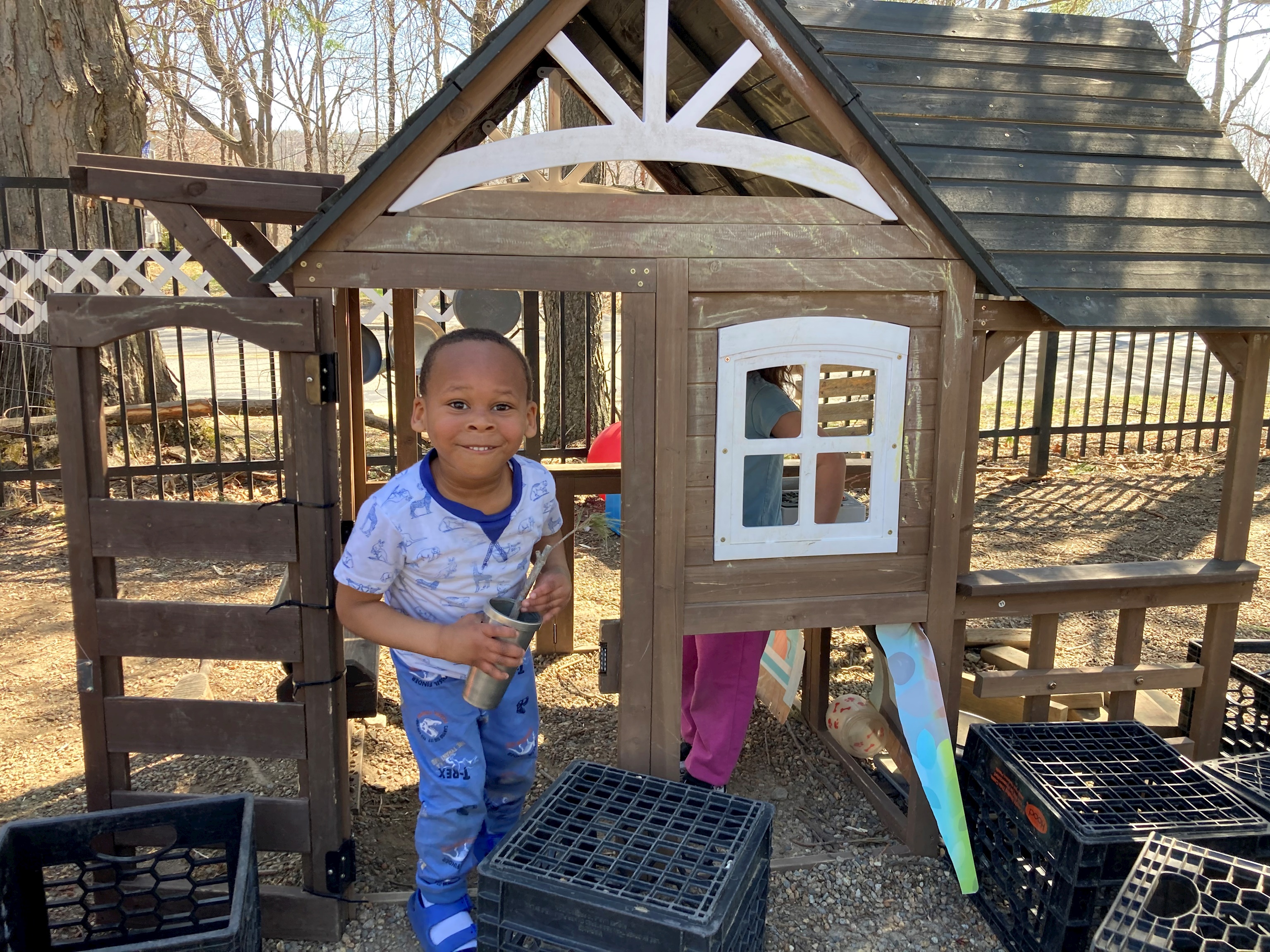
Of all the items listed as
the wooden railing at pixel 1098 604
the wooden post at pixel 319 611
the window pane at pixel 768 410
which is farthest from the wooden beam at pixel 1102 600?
the wooden post at pixel 319 611

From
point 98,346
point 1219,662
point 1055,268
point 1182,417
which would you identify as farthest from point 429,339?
point 1182,417

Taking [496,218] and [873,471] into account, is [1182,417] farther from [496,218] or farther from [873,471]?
[496,218]

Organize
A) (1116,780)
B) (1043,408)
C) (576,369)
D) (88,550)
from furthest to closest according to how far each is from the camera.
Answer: (1043,408) < (576,369) < (1116,780) < (88,550)

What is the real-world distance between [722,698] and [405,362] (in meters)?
2.03

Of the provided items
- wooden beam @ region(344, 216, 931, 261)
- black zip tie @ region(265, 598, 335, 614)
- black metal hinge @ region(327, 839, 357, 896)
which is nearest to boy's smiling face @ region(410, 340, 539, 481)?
wooden beam @ region(344, 216, 931, 261)

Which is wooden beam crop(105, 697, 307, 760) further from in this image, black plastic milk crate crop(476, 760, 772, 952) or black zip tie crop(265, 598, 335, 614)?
black plastic milk crate crop(476, 760, 772, 952)

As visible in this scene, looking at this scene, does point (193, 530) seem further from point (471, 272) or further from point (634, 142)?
point (634, 142)

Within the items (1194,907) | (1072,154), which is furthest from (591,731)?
(1072,154)

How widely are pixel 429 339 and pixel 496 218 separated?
468 cm

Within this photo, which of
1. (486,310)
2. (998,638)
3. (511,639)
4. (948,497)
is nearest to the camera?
(511,639)

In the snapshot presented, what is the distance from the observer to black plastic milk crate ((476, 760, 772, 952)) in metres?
2.19

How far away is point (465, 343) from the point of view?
96.0 inches

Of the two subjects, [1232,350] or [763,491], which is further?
[1232,350]

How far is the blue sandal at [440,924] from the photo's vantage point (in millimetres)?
2590
